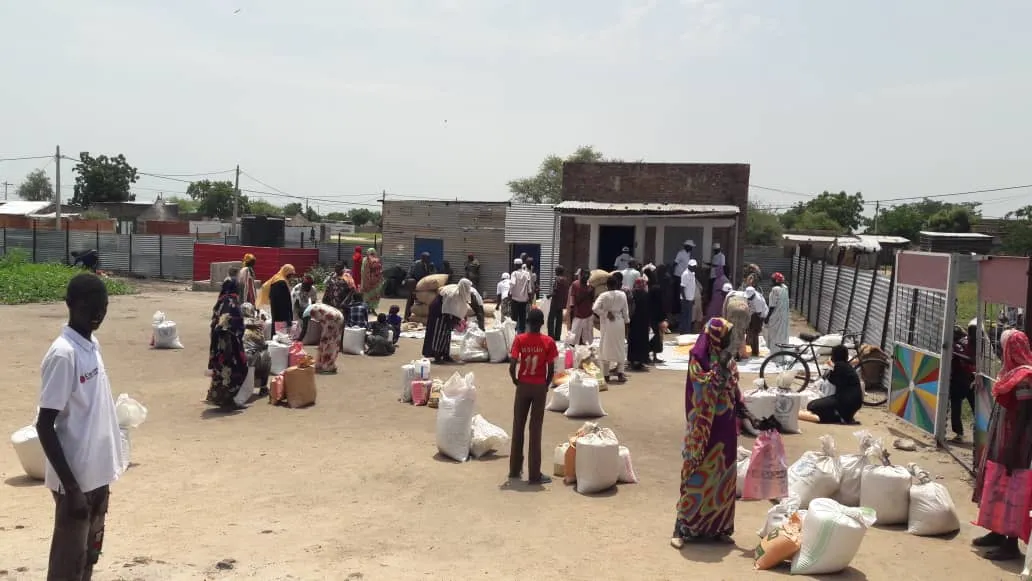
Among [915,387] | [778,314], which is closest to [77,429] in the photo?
[915,387]

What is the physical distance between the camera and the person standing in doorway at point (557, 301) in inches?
588

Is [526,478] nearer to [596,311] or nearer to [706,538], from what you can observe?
[706,538]

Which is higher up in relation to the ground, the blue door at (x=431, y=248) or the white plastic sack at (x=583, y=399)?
the blue door at (x=431, y=248)

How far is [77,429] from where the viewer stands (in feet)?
11.9

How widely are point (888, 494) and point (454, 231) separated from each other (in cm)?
2281

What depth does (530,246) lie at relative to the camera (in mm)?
26172

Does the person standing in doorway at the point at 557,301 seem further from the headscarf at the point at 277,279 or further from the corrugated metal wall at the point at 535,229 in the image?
the corrugated metal wall at the point at 535,229

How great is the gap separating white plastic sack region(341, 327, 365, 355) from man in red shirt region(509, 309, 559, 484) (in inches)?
293

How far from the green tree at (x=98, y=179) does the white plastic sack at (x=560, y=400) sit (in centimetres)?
6967

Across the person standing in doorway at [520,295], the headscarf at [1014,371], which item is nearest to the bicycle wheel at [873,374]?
the person standing in doorway at [520,295]

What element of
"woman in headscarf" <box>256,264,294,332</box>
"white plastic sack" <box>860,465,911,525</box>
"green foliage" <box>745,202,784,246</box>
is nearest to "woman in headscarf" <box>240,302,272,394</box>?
"woman in headscarf" <box>256,264,294,332</box>

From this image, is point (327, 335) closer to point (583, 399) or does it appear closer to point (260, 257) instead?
point (583, 399)

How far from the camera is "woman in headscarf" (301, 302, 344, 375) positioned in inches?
480

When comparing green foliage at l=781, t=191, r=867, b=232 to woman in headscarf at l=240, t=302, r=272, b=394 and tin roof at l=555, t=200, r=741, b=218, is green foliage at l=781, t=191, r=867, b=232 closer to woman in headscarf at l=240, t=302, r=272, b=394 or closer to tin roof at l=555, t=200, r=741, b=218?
tin roof at l=555, t=200, r=741, b=218
